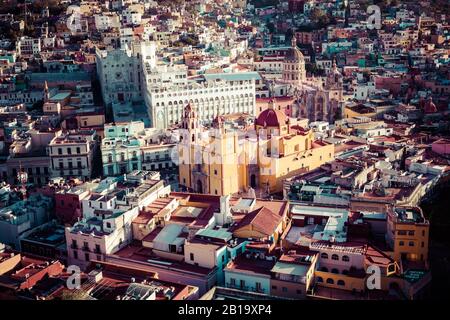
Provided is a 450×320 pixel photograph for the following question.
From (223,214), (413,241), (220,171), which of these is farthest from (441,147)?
(223,214)

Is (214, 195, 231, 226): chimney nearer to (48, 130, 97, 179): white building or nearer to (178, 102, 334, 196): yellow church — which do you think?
(178, 102, 334, 196): yellow church

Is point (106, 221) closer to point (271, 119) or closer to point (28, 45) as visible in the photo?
point (271, 119)

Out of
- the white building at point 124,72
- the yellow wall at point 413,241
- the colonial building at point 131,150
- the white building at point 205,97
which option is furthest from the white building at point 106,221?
the white building at point 124,72

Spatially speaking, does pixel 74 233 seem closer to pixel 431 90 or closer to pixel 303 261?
pixel 303 261

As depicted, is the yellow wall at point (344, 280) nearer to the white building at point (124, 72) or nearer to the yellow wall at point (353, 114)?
the yellow wall at point (353, 114)

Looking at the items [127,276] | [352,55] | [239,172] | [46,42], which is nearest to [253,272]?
[127,276]
